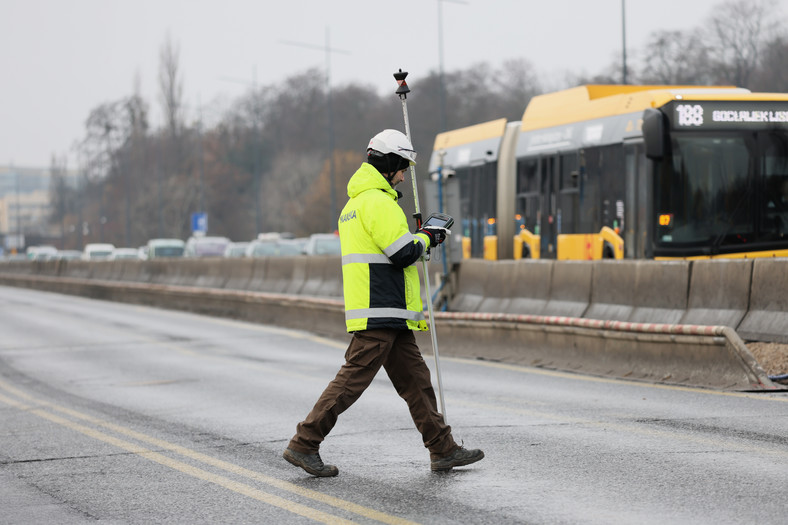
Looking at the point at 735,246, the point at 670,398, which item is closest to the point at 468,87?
the point at 735,246

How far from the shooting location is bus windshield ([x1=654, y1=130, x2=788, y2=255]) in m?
18.6

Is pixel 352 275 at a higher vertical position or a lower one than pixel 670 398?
higher

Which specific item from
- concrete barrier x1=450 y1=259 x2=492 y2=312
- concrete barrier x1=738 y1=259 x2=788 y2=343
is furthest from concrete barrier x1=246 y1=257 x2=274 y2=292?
concrete barrier x1=738 y1=259 x2=788 y2=343

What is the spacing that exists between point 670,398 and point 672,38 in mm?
58380

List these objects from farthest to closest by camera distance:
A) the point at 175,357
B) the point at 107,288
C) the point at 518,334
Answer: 1. the point at 107,288
2. the point at 175,357
3. the point at 518,334

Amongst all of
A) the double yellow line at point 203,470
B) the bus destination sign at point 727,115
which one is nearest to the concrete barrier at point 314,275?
the bus destination sign at point 727,115

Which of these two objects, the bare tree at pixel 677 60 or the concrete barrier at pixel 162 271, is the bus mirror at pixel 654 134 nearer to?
the concrete barrier at pixel 162 271

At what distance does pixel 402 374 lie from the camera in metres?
7.34

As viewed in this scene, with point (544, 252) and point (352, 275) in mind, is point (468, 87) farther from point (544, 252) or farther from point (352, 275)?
point (352, 275)

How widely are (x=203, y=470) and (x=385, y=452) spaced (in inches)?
46.2

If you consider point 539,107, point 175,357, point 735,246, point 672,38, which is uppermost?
point 672,38

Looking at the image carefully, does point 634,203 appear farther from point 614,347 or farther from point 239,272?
point 239,272

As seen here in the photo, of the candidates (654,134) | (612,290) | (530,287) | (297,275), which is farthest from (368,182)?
(297,275)

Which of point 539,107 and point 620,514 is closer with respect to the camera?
point 620,514
